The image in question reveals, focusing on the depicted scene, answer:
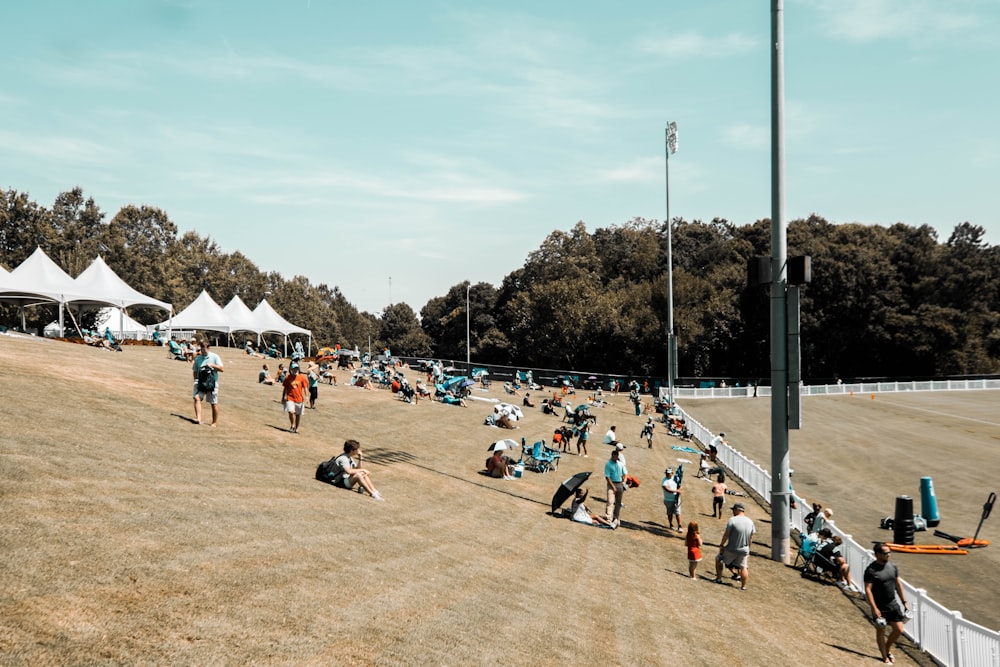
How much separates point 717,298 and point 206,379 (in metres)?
67.2

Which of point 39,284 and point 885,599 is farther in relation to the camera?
point 39,284

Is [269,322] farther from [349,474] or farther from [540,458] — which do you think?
[349,474]

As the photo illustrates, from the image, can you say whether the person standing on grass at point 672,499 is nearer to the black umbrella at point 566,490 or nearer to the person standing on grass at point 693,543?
the black umbrella at point 566,490

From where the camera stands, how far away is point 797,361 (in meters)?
15.0

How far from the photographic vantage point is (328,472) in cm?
1413

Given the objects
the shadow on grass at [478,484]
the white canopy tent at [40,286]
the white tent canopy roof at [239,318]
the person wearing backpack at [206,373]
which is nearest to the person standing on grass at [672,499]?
the shadow on grass at [478,484]

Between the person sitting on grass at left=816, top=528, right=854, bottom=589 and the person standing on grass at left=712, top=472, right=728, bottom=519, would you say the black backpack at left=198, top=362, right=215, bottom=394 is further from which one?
the person sitting on grass at left=816, top=528, right=854, bottom=589

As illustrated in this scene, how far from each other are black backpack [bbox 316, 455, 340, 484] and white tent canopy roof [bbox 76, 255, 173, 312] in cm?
3248

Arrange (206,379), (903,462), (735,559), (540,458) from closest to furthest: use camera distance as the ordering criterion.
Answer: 1. (735,559)
2. (206,379)
3. (540,458)
4. (903,462)

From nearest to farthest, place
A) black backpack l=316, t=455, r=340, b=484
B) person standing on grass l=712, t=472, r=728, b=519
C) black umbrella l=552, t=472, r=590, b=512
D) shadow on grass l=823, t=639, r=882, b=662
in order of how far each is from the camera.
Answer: shadow on grass l=823, t=639, r=882, b=662 → black backpack l=316, t=455, r=340, b=484 → black umbrella l=552, t=472, r=590, b=512 → person standing on grass l=712, t=472, r=728, b=519

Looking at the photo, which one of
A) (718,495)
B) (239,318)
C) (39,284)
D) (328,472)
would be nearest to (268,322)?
(239,318)

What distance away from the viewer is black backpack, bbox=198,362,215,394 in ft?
49.6

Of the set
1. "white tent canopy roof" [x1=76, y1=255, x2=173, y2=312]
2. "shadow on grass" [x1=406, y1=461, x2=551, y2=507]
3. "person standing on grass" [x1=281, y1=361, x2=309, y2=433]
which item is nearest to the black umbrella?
"shadow on grass" [x1=406, y1=461, x2=551, y2=507]

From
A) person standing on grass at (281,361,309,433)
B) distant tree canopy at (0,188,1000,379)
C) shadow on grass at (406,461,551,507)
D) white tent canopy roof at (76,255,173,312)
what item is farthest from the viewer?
distant tree canopy at (0,188,1000,379)
